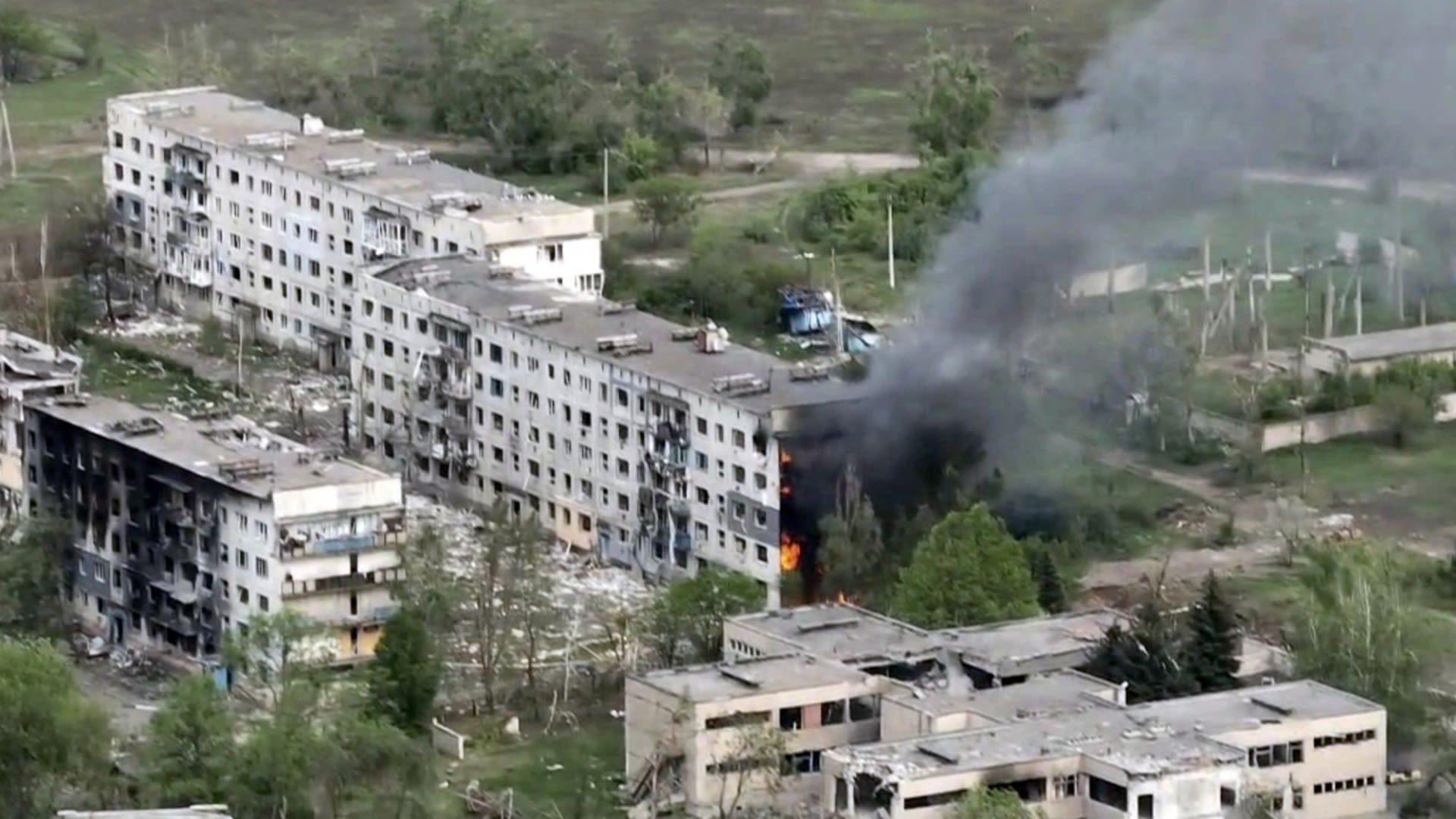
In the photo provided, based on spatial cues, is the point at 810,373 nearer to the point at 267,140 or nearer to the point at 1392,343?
the point at 1392,343

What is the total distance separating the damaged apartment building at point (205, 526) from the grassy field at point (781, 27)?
2503 centimetres

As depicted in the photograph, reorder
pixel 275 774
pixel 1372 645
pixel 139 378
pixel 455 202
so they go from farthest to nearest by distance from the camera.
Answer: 1. pixel 139 378
2. pixel 455 202
3. pixel 1372 645
4. pixel 275 774

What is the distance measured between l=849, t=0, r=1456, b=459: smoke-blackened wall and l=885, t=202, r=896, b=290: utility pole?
1089 centimetres

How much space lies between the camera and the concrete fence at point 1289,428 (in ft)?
141

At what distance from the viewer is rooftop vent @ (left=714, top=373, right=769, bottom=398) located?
38594 mm

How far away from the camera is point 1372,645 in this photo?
112ft

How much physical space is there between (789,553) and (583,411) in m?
3.17

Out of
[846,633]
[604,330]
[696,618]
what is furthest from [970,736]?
[604,330]

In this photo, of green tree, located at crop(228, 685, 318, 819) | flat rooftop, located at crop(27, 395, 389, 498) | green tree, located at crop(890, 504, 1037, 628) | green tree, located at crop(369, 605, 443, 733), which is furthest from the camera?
flat rooftop, located at crop(27, 395, 389, 498)

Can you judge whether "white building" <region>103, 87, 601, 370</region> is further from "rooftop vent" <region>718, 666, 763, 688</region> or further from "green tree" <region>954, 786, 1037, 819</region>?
"green tree" <region>954, 786, 1037, 819</region>

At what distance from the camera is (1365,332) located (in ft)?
154

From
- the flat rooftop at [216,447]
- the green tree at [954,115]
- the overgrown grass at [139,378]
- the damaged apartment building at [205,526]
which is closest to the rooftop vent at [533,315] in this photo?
the flat rooftop at [216,447]

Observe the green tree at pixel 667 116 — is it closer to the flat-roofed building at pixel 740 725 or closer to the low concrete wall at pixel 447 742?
the low concrete wall at pixel 447 742

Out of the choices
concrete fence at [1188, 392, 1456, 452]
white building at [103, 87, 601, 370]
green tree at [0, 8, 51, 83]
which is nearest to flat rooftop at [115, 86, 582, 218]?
white building at [103, 87, 601, 370]
